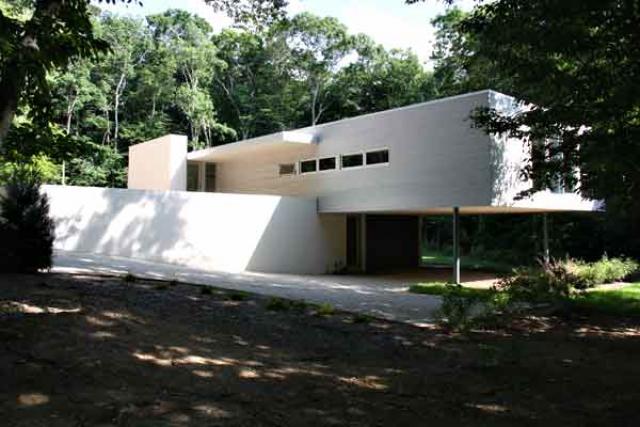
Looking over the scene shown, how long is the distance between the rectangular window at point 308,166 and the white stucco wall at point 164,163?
570 centimetres

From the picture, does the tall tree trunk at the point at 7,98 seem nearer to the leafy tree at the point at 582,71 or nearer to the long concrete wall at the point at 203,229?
the leafy tree at the point at 582,71

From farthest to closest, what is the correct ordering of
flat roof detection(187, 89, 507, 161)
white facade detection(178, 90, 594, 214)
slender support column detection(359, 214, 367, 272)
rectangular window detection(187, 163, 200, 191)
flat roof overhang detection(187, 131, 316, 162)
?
rectangular window detection(187, 163, 200, 191) → slender support column detection(359, 214, 367, 272) → flat roof overhang detection(187, 131, 316, 162) → flat roof detection(187, 89, 507, 161) → white facade detection(178, 90, 594, 214)

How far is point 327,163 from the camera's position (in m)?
19.8

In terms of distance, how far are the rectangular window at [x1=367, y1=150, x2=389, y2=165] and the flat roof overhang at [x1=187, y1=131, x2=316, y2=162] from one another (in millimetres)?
2715

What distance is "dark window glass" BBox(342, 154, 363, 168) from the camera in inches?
731

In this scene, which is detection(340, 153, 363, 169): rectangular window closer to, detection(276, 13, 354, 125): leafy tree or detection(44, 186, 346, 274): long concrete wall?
detection(44, 186, 346, 274): long concrete wall

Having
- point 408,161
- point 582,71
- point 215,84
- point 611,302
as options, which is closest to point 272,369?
point 582,71

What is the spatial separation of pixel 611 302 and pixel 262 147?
13239 millimetres

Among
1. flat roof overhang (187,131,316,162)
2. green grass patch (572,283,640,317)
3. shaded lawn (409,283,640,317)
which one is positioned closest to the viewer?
shaded lawn (409,283,640,317)

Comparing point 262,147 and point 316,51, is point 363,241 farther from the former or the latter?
point 316,51

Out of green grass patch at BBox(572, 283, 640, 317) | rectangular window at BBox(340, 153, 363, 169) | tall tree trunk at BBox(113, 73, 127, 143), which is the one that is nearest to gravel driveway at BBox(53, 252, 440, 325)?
green grass patch at BBox(572, 283, 640, 317)

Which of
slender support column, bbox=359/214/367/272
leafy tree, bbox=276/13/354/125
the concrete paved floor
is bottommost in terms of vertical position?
the concrete paved floor

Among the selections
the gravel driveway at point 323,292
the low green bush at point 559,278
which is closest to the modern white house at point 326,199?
the gravel driveway at point 323,292

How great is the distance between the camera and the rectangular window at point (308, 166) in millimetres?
20344
